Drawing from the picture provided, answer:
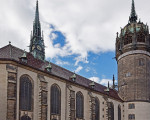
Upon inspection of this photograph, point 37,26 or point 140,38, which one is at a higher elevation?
point 37,26

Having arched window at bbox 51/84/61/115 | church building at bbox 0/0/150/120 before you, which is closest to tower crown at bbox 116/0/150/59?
church building at bbox 0/0/150/120

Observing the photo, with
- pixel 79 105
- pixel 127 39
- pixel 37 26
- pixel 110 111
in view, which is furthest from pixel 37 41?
pixel 79 105

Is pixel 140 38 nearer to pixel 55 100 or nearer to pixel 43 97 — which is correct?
pixel 55 100

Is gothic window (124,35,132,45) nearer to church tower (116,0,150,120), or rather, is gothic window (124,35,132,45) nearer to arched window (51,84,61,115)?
church tower (116,0,150,120)

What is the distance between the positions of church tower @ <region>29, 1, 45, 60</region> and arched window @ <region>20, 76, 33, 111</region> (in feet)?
200

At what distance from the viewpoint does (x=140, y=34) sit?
63.4 metres

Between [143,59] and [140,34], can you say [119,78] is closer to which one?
[143,59]

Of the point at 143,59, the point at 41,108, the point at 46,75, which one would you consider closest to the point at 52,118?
the point at 41,108

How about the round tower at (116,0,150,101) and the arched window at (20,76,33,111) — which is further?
the round tower at (116,0,150,101)

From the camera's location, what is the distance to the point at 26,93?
1444 inches

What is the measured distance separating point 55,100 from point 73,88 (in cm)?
584

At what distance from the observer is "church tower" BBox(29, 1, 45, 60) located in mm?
99500

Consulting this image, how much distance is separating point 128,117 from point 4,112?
122 ft

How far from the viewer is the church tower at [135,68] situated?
60.6m
